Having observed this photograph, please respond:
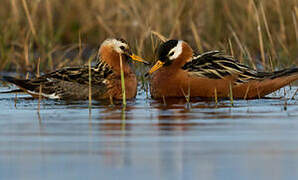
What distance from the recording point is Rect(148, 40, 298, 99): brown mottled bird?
1032cm

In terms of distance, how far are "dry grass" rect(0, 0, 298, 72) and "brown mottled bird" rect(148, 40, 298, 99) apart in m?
1.79

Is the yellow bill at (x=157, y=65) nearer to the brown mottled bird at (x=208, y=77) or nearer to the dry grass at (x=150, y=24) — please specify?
the brown mottled bird at (x=208, y=77)

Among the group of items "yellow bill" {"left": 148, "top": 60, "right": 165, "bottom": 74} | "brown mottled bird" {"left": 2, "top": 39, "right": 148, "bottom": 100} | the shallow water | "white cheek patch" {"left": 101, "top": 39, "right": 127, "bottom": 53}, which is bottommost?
the shallow water

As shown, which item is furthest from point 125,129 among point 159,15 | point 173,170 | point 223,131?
point 159,15

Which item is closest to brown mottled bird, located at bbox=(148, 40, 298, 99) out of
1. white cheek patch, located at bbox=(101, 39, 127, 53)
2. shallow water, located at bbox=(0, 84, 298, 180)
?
white cheek patch, located at bbox=(101, 39, 127, 53)

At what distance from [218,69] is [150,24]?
129 inches

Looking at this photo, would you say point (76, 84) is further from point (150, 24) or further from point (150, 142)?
point (150, 142)

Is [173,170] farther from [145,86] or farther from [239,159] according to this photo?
[145,86]

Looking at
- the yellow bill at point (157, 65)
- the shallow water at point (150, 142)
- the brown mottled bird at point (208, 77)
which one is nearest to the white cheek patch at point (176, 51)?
the brown mottled bird at point (208, 77)

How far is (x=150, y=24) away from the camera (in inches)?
531

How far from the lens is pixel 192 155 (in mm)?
5570

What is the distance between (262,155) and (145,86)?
6.74 meters

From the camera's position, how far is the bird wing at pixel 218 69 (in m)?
10.4

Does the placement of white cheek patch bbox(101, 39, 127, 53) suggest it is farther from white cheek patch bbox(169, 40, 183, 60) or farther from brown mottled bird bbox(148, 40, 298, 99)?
white cheek patch bbox(169, 40, 183, 60)
